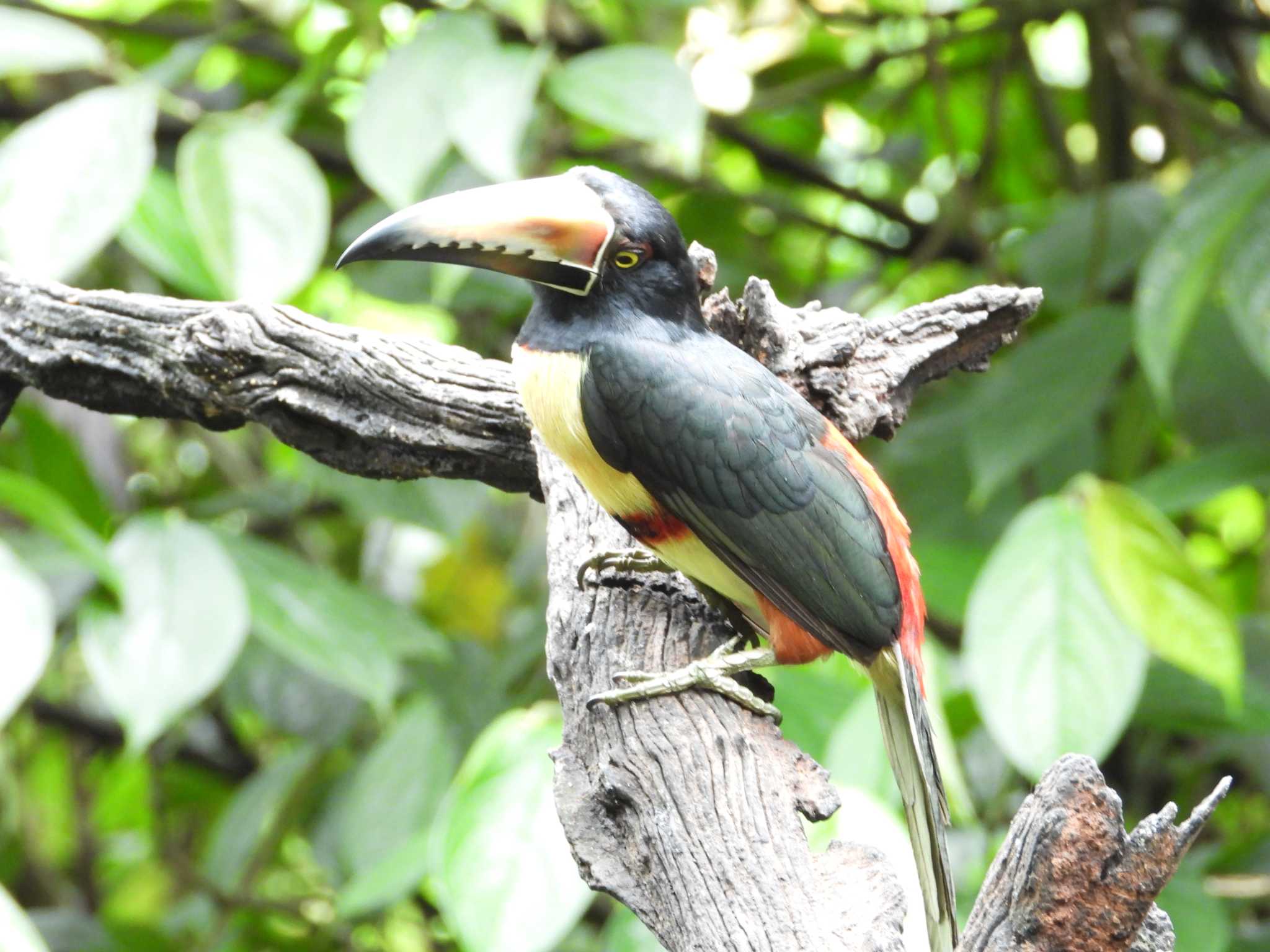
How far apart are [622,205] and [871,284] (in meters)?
2.04

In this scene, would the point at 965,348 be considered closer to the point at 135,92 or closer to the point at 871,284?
the point at 135,92

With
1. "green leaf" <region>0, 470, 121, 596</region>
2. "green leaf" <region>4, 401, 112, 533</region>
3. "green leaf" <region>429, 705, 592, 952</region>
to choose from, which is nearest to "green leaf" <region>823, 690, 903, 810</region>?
"green leaf" <region>429, 705, 592, 952</region>

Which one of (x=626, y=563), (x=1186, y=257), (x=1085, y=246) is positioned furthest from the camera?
(x=1085, y=246)

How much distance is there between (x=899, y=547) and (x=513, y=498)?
2.37 m

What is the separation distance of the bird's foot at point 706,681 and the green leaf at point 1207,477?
3.91ft

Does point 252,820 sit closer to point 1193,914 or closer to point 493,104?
point 493,104

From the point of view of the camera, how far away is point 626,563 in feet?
5.87

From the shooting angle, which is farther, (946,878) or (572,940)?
(572,940)

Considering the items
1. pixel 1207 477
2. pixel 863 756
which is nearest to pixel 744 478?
pixel 863 756

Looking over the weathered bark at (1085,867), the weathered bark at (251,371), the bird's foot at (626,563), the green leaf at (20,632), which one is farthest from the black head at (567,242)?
the weathered bark at (1085,867)

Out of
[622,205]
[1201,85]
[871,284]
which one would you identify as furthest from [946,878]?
[1201,85]

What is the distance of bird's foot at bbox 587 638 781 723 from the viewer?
153cm

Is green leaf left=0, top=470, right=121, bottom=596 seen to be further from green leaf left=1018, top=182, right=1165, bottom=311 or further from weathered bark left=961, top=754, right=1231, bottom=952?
green leaf left=1018, top=182, right=1165, bottom=311

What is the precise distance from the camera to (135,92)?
7.28ft
